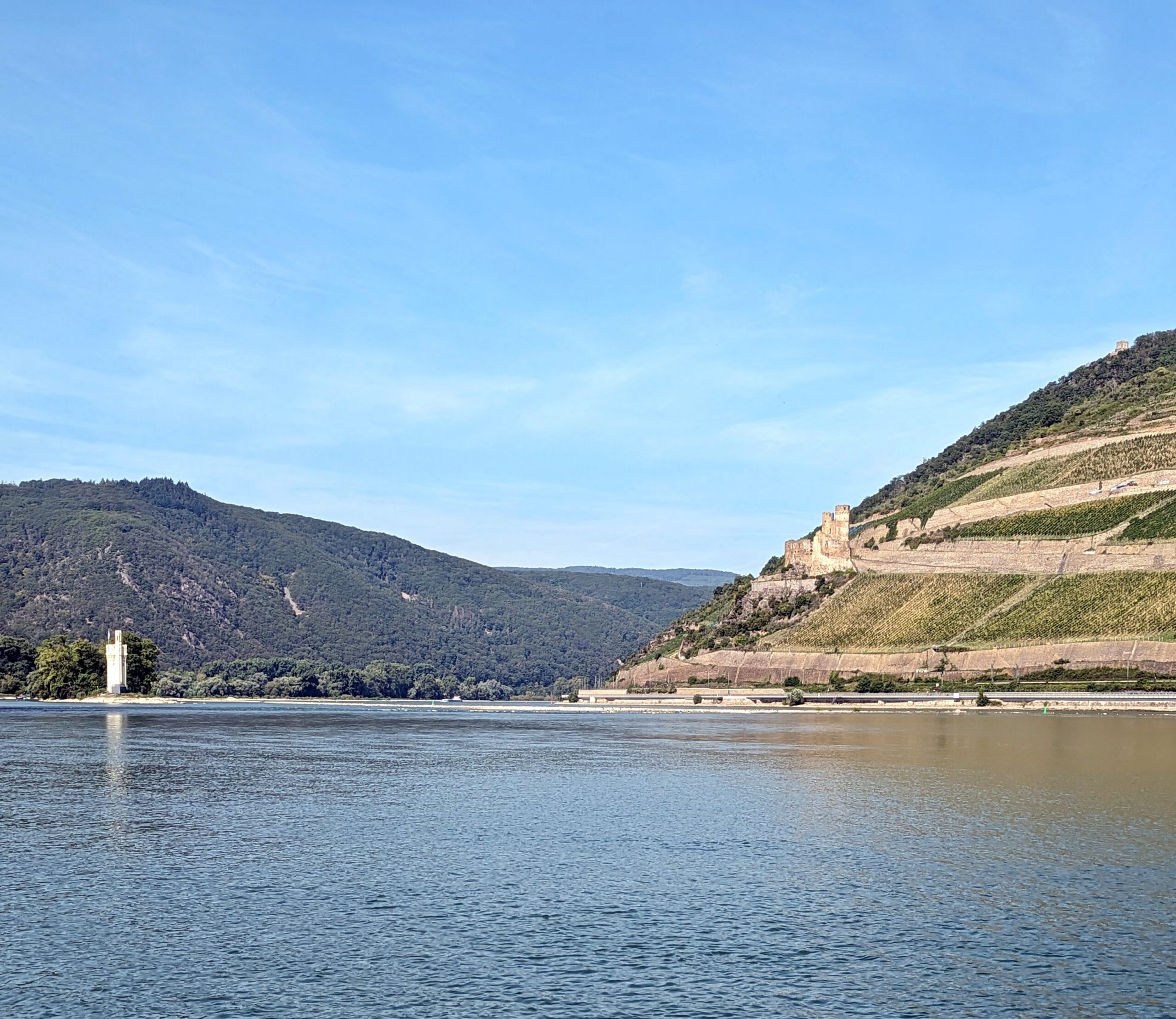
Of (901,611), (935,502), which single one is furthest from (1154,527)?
(935,502)

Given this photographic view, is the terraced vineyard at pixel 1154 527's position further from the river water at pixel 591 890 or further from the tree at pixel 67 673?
the tree at pixel 67 673

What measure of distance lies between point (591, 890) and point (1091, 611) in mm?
98553

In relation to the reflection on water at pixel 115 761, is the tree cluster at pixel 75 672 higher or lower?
higher

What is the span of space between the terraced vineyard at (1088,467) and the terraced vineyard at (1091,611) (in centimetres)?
1996

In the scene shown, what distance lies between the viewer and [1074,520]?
5246 inches

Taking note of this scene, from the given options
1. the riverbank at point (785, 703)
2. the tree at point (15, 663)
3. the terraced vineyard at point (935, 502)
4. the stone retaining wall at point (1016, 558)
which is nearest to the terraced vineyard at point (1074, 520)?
the stone retaining wall at point (1016, 558)

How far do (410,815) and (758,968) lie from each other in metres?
18.5

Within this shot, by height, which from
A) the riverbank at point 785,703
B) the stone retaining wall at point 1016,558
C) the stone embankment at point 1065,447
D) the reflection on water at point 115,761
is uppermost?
the stone embankment at point 1065,447

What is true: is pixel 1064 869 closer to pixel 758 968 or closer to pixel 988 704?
pixel 758 968

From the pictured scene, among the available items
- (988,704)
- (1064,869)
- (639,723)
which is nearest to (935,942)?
(1064,869)

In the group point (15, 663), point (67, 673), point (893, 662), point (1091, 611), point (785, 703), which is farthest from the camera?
point (15, 663)

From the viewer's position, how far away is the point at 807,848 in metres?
31.8

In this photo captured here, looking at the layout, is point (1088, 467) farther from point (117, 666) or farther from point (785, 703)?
point (117, 666)

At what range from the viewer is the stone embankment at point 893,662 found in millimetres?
105375
